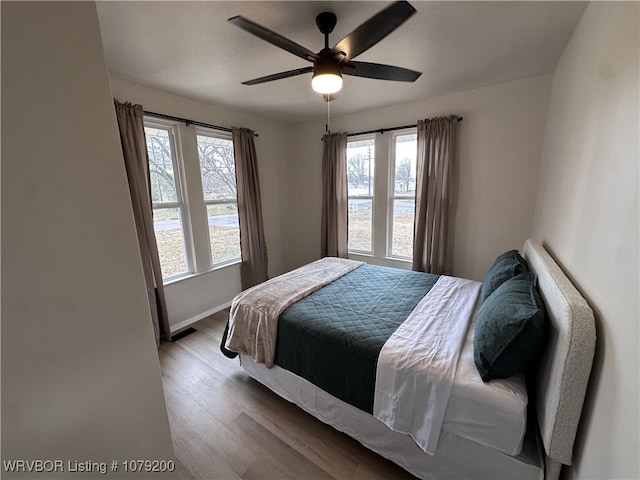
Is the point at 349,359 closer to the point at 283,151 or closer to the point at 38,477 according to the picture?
the point at 38,477

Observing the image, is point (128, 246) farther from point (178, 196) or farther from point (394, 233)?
point (394, 233)

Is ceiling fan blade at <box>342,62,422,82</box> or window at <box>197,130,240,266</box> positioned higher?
ceiling fan blade at <box>342,62,422,82</box>

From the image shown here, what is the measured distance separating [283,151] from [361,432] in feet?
12.1

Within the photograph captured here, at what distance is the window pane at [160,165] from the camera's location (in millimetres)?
2643

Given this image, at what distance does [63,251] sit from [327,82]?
151 centimetres

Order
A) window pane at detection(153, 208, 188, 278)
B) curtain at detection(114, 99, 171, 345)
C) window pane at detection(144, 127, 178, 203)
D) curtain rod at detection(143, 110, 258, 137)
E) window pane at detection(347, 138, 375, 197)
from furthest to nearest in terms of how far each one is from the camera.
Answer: window pane at detection(347, 138, 375, 197) < window pane at detection(153, 208, 188, 278) < window pane at detection(144, 127, 178, 203) < curtain rod at detection(143, 110, 258, 137) < curtain at detection(114, 99, 171, 345)

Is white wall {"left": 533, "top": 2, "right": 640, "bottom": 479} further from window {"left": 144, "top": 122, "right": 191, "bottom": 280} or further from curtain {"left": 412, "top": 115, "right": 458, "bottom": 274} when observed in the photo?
window {"left": 144, "top": 122, "right": 191, "bottom": 280}

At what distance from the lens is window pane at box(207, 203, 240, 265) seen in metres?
3.29

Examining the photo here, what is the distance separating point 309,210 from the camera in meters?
4.16

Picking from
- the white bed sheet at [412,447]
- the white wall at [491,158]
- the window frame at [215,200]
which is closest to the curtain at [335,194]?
the white wall at [491,158]

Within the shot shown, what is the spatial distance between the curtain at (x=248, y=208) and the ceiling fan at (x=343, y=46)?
1562 mm

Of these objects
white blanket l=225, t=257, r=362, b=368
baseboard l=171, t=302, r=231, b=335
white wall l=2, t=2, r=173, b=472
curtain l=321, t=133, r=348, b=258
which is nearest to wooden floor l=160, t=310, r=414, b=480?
white blanket l=225, t=257, r=362, b=368

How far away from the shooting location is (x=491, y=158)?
274 cm

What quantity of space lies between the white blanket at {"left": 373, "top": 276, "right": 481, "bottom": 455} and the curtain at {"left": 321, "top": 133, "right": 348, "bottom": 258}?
86.5 inches
